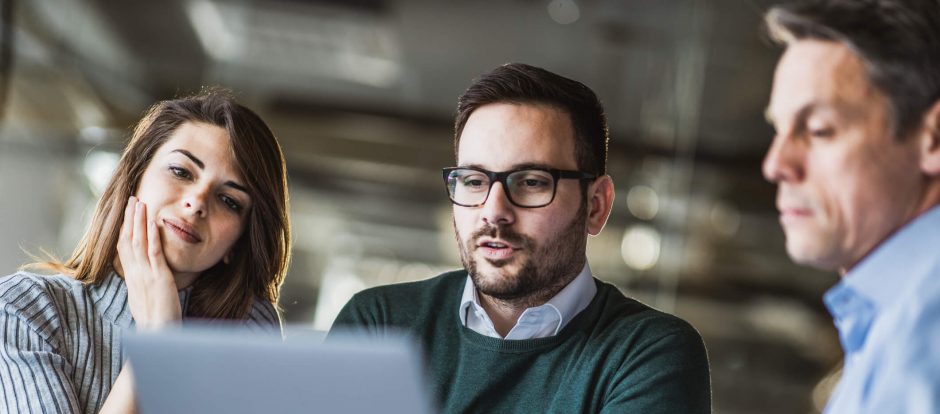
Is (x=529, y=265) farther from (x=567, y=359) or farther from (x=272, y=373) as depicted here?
(x=272, y=373)

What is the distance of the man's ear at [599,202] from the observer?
170cm

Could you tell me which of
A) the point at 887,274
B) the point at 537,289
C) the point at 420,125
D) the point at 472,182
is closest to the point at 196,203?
the point at 472,182

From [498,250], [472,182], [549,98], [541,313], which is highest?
[549,98]

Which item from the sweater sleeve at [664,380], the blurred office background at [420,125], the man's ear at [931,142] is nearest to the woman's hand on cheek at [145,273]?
the sweater sleeve at [664,380]

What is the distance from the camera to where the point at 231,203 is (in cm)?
164

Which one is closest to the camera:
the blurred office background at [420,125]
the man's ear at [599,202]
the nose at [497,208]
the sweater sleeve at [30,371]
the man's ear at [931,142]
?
the man's ear at [931,142]

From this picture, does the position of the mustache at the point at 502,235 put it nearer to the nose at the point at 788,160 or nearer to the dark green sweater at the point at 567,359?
the dark green sweater at the point at 567,359

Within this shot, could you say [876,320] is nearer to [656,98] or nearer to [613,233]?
[656,98]

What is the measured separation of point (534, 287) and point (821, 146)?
2.22 ft

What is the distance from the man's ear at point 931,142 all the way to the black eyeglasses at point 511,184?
70 centimetres

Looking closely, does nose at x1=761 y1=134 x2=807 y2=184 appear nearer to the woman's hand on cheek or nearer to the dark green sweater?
the dark green sweater

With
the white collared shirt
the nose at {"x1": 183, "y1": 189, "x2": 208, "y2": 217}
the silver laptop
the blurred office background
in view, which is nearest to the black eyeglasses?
the white collared shirt

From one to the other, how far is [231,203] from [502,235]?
0.44 metres

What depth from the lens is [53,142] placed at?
625 centimetres
